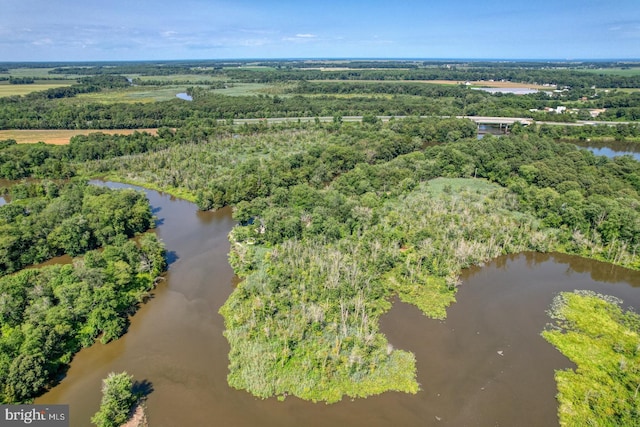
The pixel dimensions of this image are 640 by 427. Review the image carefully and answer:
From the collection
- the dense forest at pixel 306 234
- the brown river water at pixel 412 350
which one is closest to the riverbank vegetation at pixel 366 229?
the dense forest at pixel 306 234

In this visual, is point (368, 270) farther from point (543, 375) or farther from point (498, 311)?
point (543, 375)

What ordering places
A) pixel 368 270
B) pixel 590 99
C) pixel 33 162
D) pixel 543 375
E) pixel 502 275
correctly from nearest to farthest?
pixel 543 375 → pixel 368 270 → pixel 502 275 → pixel 33 162 → pixel 590 99

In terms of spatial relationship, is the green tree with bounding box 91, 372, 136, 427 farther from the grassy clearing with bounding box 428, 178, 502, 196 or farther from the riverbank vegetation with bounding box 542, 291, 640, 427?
the grassy clearing with bounding box 428, 178, 502, 196

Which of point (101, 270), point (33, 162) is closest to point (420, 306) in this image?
point (101, 270)

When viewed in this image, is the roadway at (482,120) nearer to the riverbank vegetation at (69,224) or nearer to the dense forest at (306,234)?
the dense forest at (306,234)

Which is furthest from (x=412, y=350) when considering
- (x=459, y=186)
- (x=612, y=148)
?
(x=612, y=148)

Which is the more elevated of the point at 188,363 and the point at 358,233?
the point at 358,233
